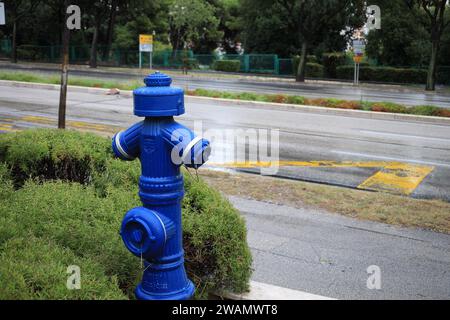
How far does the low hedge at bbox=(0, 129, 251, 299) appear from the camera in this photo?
118 inches

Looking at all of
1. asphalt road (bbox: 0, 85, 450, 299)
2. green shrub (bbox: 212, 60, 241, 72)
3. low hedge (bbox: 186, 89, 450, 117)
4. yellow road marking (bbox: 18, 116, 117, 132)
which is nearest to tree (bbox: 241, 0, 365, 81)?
green shrub (bbox: 212, 60, 241, 72)

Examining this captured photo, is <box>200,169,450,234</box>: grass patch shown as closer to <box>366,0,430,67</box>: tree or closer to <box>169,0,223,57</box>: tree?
<box>366,0,430,67</box>: tree

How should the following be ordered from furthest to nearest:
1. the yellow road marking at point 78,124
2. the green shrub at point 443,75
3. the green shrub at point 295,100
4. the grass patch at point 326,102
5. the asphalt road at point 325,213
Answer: the green shrub at point 443,75 < the green shrub at point 295,100 < the grass patch at point 326,102 < the yellow road marking at point 78,124 < the asphalt road at point 325,213

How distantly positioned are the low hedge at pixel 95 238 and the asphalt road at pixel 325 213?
110cm

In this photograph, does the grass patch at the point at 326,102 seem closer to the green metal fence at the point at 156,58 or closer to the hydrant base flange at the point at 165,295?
the hydrant base flange at the point at 165,295

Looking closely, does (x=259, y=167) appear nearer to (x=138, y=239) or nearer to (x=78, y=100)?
(x=138, y=239)

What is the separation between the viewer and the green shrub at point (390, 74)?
132 ft

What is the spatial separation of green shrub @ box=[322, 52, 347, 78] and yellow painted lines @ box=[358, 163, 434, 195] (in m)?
34.5

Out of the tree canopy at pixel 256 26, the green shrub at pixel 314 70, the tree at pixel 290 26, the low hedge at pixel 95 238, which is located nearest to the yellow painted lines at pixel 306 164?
the low hedge at pixel 95 238

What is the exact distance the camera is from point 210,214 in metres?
4.03

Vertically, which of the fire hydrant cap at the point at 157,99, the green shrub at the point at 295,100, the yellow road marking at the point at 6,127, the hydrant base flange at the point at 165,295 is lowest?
the hydrant base flange at the point at 165,295

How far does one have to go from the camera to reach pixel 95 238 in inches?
148

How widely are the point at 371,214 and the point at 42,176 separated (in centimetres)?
411
